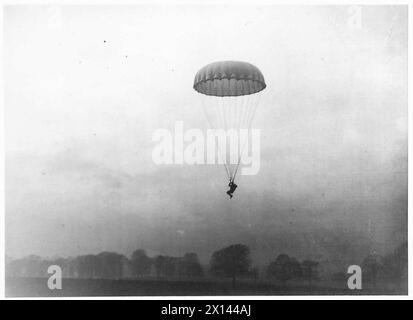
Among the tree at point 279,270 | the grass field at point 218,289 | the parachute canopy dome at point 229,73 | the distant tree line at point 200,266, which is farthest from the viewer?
the tree at point 279,270

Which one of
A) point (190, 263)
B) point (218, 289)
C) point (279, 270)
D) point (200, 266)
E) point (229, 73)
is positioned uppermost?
point (229, 73)

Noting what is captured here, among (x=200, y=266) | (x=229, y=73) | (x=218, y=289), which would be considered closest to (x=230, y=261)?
(x=200, y=266)

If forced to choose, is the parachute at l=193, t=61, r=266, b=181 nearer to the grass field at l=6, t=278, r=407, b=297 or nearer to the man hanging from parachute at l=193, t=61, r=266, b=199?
the man hanging from parachute at l=193, t=61, r=266, b=199

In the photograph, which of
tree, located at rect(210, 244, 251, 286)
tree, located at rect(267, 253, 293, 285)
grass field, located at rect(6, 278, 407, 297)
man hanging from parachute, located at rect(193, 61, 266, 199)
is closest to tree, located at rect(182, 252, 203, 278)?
grass field, located at rect(6, 278, 407, 297)

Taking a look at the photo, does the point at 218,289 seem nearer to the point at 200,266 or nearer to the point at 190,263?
the point at 200,266

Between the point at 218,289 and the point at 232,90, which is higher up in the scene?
the point at 232,90

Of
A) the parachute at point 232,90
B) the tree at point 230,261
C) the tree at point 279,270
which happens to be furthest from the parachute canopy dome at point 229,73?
the tree at point 230,261

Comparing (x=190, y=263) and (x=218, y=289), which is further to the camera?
(x=218, y=289)

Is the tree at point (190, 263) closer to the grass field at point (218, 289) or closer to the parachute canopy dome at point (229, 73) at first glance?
the grass field at point (218, 289)
